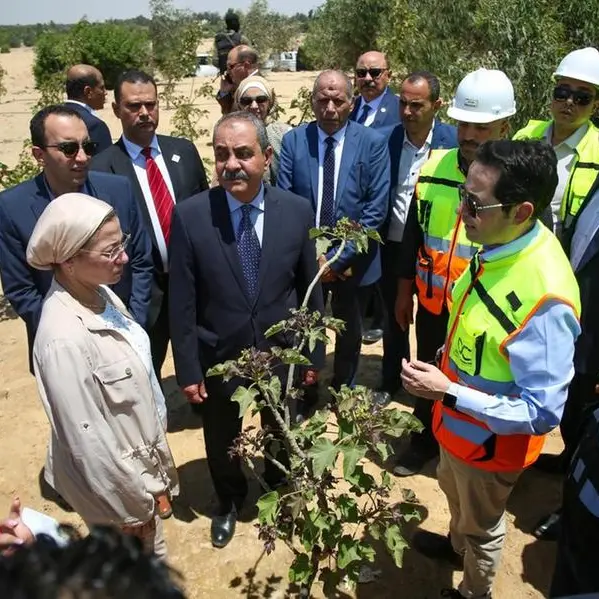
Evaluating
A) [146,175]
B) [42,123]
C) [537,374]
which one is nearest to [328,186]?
[146,175]

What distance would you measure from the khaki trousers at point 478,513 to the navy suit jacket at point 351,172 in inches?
66.3

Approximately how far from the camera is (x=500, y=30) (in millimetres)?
6902

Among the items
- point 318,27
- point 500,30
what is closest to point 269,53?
point 318,27

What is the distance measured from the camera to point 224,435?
307cm

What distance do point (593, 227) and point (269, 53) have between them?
4289 centimetres

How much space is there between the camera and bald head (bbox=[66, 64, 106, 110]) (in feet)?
17.5

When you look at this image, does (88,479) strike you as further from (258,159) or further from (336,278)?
(336,278)

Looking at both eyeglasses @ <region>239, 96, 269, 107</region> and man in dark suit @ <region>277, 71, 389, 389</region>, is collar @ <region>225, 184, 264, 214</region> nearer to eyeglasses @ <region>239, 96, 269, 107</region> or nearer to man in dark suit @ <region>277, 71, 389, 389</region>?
man in dark suit @ <region>277, 71, 389, 389</region>

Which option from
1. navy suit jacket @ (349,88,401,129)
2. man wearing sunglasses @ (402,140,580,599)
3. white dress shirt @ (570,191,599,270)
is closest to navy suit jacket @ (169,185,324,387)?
man wearing sunglasses @ (402,140,580,599)

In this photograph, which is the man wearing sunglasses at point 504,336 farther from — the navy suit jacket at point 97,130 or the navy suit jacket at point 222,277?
the navy suit jacket at point 97,130

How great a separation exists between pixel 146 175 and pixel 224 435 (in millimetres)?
1694

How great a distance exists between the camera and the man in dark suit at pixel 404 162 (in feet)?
12.7

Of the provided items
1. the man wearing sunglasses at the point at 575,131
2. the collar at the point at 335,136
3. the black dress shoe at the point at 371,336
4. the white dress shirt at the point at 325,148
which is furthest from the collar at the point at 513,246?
the black dress shoe at the point at 371,336

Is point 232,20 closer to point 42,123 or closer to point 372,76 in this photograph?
point 372,76
